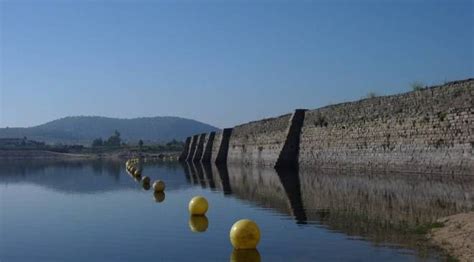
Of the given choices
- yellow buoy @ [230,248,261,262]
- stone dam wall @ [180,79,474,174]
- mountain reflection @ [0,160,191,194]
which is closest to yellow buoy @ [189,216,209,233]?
yellow buoy @ [230,248,261,262]

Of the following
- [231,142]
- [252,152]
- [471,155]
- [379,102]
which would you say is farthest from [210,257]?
[231,142]

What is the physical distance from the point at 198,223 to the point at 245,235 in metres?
3.66

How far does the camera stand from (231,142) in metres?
50.2

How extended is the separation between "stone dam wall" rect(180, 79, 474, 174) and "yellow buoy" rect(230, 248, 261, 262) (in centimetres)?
1188

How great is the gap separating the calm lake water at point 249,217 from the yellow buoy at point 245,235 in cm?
18

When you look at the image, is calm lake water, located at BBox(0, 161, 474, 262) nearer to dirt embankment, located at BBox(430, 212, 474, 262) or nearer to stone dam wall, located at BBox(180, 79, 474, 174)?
dirt embankment, located at BBox(430, 212, 474, 262)

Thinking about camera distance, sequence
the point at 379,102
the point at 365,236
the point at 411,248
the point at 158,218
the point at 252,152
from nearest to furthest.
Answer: the point at 411,248
the point at 365,236
the point at 158,218
the point at 379,102
the point at 252,152

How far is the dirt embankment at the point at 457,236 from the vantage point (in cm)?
851

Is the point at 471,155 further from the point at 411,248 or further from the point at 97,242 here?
the point at 97,242

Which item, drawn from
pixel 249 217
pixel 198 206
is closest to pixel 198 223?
pixel 198 206

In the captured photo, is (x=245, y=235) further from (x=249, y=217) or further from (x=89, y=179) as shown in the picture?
(x=89, y=179)

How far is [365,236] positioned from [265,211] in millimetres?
4584

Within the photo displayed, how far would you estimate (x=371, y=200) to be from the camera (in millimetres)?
15375

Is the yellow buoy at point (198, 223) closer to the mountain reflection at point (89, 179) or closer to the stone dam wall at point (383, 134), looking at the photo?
the mountain reflection at point (89, 179)
